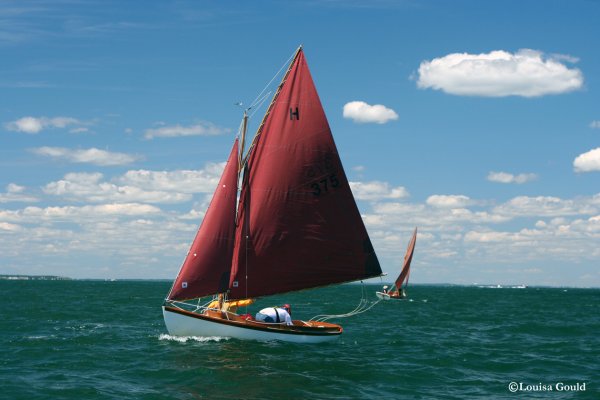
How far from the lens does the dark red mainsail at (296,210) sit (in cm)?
3109

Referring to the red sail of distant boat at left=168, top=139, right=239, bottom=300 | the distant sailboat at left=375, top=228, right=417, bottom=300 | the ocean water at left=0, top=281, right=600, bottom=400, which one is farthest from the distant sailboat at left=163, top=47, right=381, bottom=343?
the distant sailboat at left=375, top=228, right=417, bottom=300

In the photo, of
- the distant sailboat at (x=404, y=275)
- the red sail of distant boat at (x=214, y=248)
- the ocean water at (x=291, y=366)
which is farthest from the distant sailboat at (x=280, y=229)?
the distant sailboat at (x=404, y=275)

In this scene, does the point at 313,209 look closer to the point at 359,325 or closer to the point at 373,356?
the point at 373,356

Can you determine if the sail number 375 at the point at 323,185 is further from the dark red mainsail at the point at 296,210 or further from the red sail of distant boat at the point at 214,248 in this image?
the red sail of distant boat at the point at 214,248

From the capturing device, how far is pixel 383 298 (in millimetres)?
94125

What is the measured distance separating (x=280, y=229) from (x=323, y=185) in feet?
10.1

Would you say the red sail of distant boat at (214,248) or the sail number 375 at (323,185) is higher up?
the sail number 375 at (323,185)

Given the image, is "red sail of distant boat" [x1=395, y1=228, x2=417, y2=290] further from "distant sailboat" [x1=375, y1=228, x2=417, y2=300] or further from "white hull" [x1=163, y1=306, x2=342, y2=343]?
"white hull" [x1=163, y1=306, x2=342, y2=343]

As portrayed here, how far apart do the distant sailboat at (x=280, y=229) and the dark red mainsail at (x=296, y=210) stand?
49 millimetres

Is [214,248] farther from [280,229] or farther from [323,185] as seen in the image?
[323,185]

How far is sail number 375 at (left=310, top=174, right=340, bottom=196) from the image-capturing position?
102 feet

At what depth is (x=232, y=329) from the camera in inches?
1202

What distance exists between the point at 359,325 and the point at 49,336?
70.9 feet

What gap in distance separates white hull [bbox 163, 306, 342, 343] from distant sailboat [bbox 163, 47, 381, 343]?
0.05 m
